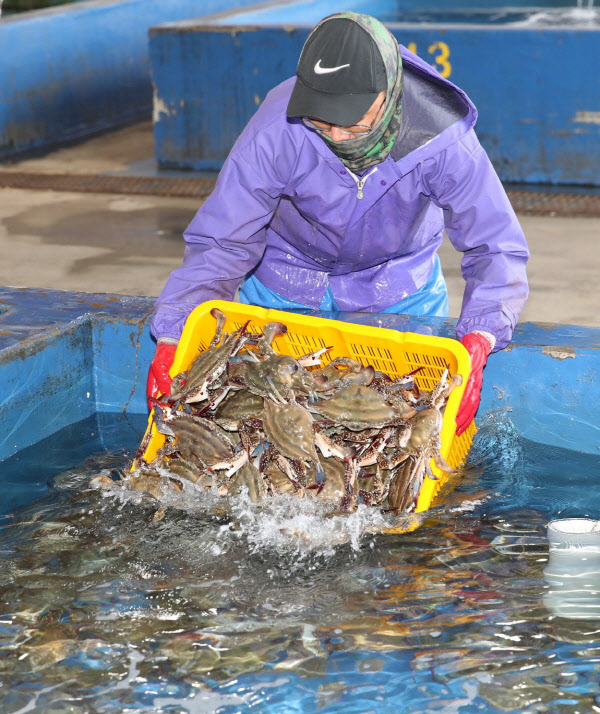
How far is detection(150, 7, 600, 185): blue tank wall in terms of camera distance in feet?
26.5

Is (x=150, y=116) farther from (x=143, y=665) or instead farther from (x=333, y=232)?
(x=143, y=665)

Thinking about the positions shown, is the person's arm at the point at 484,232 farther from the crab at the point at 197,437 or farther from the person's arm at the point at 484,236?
the crab at the point at 197,437

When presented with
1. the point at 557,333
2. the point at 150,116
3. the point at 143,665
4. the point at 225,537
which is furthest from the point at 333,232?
the point at 150,116

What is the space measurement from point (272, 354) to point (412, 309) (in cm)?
106

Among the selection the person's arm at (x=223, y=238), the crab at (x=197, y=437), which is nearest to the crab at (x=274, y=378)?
the crab at (x=197, y=437)

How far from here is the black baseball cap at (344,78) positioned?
9.83ft

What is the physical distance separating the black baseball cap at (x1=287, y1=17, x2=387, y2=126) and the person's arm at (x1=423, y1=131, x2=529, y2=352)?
467 mm

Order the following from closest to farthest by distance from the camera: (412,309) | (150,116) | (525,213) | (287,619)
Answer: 1. (287,619)
2. (412,309)
3. (525,213)
4. (150,116)

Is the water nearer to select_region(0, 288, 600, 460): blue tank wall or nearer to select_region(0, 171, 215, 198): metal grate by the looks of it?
select_region(0, 288, 600, 460): blue tank wall

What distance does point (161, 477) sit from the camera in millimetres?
3312

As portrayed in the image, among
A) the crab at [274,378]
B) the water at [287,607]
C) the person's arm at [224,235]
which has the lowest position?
the water at [287,607]

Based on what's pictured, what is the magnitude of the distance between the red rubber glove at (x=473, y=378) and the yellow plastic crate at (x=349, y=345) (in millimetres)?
67

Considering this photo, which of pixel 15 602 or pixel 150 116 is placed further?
pixel 150 116

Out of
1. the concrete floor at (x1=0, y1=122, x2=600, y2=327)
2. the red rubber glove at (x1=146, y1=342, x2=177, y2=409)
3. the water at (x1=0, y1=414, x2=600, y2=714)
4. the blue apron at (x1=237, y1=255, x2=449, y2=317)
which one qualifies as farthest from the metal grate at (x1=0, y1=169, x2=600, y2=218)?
the red rubber glove at (x1=146, y1=342, x2=177, y2=409)
